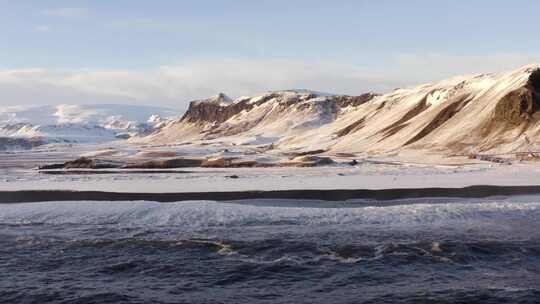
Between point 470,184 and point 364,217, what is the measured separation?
58.4 feet

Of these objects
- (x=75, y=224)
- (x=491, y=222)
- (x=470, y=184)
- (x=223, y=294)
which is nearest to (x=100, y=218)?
(x=75, y=224)

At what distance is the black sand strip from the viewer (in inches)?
1394

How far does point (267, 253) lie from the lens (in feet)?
67.5

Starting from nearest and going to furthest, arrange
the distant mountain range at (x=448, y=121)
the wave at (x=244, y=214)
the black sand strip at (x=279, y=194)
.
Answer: the wave at (x=244, y=214) → the black sand strip at (x=279, y=194) → the distant mountain range at (x=448, y=121)

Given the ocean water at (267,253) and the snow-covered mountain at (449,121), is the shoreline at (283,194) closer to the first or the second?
the ocean water at (267,253)

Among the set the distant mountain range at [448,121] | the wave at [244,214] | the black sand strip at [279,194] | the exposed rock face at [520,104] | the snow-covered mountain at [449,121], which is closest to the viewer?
the wave at [244,214]

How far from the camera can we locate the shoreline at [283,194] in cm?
3528

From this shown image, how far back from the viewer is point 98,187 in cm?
4262

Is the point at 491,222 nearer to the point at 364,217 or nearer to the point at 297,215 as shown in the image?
the point at 364,217

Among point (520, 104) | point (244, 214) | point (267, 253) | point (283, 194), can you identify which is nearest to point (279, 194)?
point (283, 194)

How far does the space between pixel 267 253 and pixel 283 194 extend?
16.6 m

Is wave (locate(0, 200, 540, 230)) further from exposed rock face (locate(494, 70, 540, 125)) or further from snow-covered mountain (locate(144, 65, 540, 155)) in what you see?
exposed rock face (locate(494, 70, 540, 125))

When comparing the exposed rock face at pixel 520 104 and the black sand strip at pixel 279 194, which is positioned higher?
the exposed rock face at pixel 520 104

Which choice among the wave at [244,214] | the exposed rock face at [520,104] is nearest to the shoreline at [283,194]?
the wave at [244,214]
